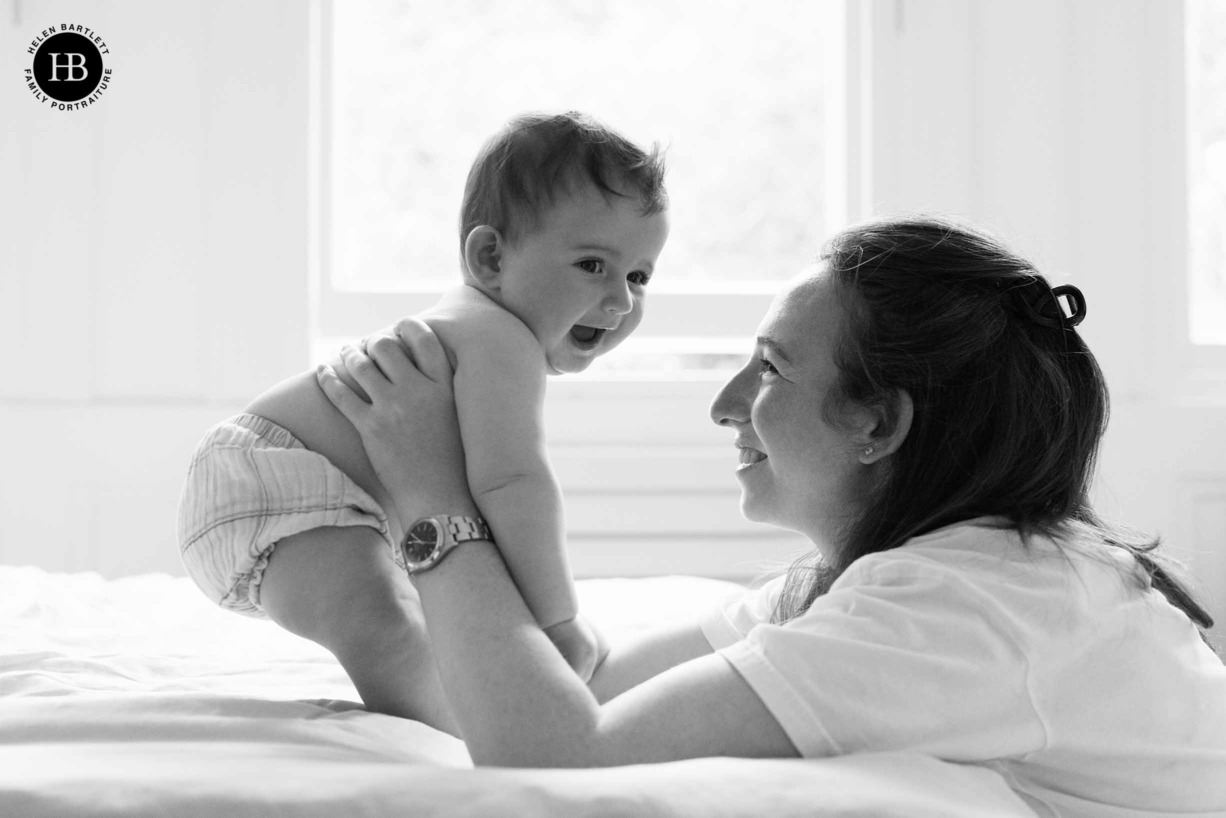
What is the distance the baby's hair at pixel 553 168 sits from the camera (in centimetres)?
130

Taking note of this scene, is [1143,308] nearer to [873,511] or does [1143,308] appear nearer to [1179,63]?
[1179,63]

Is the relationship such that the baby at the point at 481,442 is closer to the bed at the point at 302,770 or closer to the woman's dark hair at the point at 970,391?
the bed at the point at 302,770

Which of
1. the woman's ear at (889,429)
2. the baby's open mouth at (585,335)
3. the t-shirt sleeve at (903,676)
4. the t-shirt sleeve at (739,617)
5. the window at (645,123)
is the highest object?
the window at (645,123)

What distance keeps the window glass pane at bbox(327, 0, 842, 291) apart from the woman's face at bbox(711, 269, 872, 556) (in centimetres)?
Answer: 222

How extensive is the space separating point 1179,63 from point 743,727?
2.88m

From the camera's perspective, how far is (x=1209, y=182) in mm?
3328

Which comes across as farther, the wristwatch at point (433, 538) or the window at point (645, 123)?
the window at point (645, 123)

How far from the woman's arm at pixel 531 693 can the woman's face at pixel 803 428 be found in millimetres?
258

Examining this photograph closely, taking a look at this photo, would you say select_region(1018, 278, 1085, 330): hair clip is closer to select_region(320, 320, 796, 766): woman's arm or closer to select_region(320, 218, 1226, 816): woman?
select_region(320, 218, 1226, 816): woman

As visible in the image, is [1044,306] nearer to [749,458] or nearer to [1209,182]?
[749,458]

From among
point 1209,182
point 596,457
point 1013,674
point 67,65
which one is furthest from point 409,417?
point 1209,182

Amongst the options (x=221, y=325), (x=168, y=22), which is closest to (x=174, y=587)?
(x=221, y=325)

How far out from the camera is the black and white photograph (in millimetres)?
821
